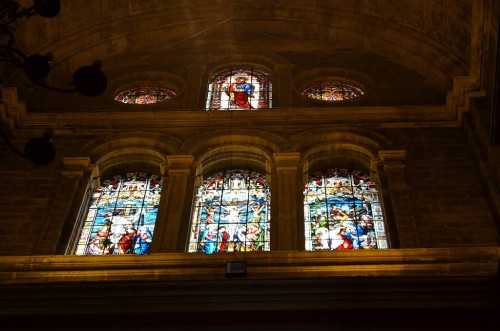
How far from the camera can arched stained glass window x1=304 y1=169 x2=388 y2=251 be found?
12.6 meters

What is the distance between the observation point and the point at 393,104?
15.5 meters

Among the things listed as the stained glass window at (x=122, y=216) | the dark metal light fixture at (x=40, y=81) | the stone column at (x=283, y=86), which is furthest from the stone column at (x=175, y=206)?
the dark metal light fixture at (x=40, y=81)

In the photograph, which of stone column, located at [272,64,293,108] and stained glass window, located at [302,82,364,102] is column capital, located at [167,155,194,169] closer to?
stone column, located at [272,64,293,108]

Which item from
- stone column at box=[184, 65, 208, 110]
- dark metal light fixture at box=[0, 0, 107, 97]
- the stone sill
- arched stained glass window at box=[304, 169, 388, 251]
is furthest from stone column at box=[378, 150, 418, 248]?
dark metal light fixture at box=[0, 0, 107, 97]

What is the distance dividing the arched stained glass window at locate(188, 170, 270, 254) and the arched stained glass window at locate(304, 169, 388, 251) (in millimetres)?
731

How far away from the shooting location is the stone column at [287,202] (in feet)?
40.1

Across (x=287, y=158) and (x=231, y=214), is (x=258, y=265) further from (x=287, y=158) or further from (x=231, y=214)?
(x=287, y=158)

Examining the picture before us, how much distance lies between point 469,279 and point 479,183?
3.22 m

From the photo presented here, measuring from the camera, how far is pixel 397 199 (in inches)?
508

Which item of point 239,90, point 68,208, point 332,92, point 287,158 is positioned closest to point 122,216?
point 68,208

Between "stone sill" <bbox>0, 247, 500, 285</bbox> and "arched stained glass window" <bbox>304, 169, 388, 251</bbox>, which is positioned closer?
"stone sill" <bbox>0, 247, 500, 285</bbox>

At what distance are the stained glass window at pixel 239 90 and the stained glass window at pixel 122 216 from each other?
249 cm

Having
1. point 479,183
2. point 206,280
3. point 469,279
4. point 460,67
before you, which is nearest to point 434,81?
A: point 460,67

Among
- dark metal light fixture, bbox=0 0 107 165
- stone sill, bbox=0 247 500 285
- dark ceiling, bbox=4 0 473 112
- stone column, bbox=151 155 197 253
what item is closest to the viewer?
dark metal light fixture, bbox=0 0 107 165
